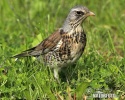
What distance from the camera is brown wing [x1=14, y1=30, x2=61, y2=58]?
624 cm

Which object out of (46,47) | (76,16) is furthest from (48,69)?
(76,16)

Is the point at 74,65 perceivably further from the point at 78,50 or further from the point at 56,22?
the point at 56,22

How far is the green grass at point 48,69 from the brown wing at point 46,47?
10cm

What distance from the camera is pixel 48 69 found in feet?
20.5

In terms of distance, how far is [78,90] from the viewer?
523 cm

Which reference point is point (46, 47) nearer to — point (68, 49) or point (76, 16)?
point (68, 49)

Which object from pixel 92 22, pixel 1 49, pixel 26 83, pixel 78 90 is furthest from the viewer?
pixel 92 22

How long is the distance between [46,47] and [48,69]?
1.10 ft

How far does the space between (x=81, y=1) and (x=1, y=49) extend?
2.84m

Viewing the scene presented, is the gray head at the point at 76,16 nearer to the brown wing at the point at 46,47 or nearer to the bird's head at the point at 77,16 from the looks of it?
the bird's head at the point at 77,16

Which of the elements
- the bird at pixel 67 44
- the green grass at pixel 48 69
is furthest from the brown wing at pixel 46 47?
the green grass at pixel 48 69

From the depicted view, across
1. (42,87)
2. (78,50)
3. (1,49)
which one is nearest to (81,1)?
(1,49)

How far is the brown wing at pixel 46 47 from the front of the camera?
624 centimetres

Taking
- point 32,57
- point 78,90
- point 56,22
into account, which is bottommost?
point 78,90
